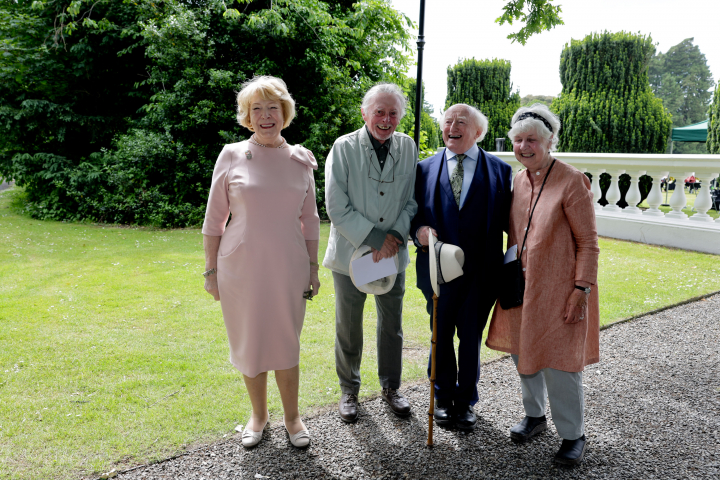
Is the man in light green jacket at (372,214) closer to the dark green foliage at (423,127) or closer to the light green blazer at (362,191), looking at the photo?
the light green blazer at (362,191)

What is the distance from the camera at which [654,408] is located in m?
3.25

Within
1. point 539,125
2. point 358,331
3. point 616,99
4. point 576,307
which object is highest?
point 616,99

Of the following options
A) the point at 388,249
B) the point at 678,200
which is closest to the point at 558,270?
the point at 388,249

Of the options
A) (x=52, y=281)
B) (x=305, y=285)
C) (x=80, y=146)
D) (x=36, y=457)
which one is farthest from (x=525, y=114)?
(x=80, y=146)

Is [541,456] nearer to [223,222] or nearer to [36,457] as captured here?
[223,222]

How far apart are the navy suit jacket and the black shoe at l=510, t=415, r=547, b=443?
79 centimetres

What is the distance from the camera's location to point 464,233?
2.89 m

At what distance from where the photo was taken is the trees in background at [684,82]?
56094mm

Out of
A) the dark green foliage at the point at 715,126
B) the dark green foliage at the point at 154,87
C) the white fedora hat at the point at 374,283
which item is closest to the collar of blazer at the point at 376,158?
the white fedora hat at the point at 374,283

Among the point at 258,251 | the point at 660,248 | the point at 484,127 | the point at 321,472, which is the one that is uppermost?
the point at 484,127

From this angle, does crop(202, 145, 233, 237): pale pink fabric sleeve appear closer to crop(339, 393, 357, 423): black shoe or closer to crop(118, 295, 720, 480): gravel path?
crop(118, 295, 720, 480): gravel path

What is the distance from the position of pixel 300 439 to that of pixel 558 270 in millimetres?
1749

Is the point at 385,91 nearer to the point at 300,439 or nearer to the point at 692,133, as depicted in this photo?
the point at 300,439

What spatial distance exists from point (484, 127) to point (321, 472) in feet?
7.34
